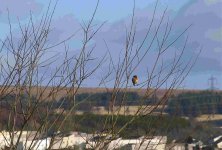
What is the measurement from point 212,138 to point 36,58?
2350 cm

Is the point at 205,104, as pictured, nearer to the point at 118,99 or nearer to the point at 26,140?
the point at 118,99

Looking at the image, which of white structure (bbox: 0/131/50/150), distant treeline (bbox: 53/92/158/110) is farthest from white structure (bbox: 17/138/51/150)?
distant treeline (bbox: 53/92/158/110)

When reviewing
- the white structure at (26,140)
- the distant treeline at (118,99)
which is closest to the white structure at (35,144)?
the white structure at (26,140)

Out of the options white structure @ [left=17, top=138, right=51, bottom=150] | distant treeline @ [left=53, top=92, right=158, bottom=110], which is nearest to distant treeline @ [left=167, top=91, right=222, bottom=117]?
distant treeline @ [left=53, top=92, right=158, bottom=110]

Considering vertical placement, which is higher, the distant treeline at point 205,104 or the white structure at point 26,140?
the distant treeline at point 205,104

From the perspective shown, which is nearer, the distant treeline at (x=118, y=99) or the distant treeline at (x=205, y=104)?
the distant treeline at (x=118, y=99)

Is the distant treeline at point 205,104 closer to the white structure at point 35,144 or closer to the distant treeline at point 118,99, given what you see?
Answer: the distant treeline at point 118,99

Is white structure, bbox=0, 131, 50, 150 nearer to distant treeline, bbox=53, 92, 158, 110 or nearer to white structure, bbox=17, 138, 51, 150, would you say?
white structure, bbox=17, 138, 51, 150

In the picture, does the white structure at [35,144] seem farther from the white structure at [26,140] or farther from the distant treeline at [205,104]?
the distant treeline at [205,104]

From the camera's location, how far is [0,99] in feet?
19.7

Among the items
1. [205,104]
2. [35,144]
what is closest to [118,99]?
[35,144]

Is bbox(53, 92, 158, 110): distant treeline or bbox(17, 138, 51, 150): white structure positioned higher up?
bbox(53, 92, 158, 110): distant treeline

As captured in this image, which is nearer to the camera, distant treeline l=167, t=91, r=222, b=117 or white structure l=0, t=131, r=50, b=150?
white structure l=0, t=131, r=50, b=150

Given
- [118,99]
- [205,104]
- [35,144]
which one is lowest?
[35,144]
